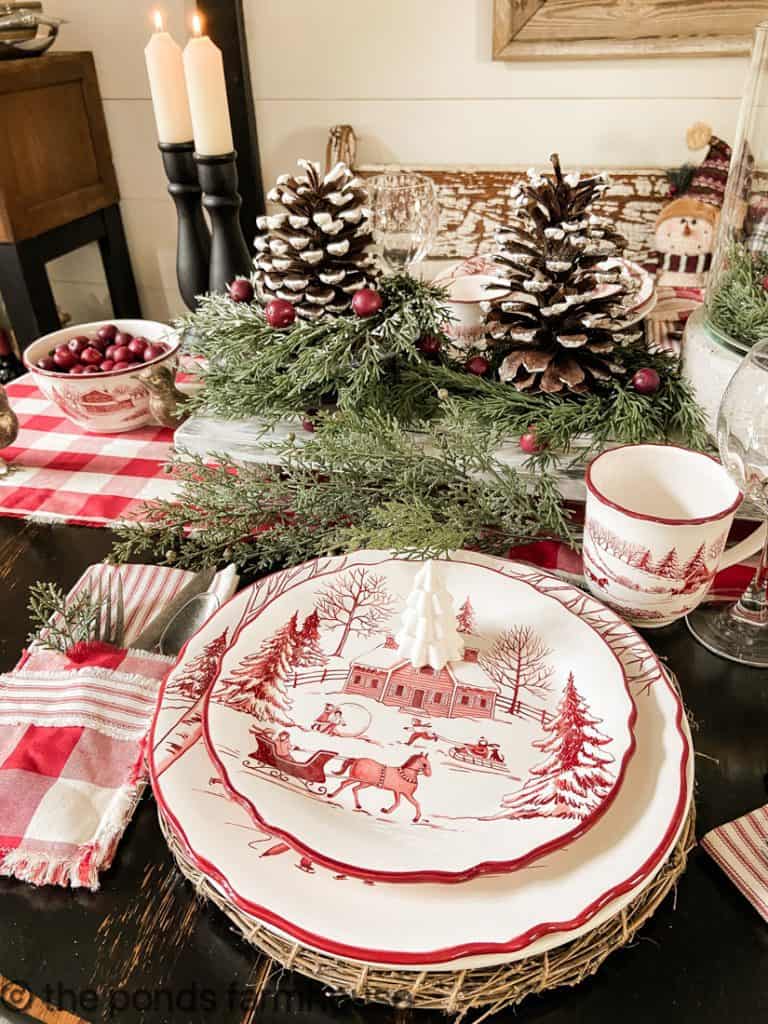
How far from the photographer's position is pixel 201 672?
476 millimetres

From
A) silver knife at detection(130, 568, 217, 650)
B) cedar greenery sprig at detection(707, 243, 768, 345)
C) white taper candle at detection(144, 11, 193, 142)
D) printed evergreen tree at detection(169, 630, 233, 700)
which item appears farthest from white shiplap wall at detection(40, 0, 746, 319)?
printed evergreen tree at detection(169, 630, 233, 700)

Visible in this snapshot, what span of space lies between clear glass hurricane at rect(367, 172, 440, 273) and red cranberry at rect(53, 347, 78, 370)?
37 centimetres

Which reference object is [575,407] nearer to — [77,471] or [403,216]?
[403,216]

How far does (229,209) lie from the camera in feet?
3.02

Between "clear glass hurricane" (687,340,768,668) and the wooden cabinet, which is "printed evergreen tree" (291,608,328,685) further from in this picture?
the wooden cabinet

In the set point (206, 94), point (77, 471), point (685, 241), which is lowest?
point (77, 471)

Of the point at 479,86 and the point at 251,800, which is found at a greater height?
the point at 479,86

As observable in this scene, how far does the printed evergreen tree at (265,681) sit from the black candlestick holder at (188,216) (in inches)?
22.5

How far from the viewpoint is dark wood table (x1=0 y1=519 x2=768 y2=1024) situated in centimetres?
36

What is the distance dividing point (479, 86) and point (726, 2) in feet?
1.23

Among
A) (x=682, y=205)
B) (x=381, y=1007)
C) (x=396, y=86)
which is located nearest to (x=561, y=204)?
(x=682, y=205)

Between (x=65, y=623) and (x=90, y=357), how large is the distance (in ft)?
1.36

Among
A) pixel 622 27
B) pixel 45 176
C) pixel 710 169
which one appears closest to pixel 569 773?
pixel 710 169

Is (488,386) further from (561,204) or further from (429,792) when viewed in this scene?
(429,792)
